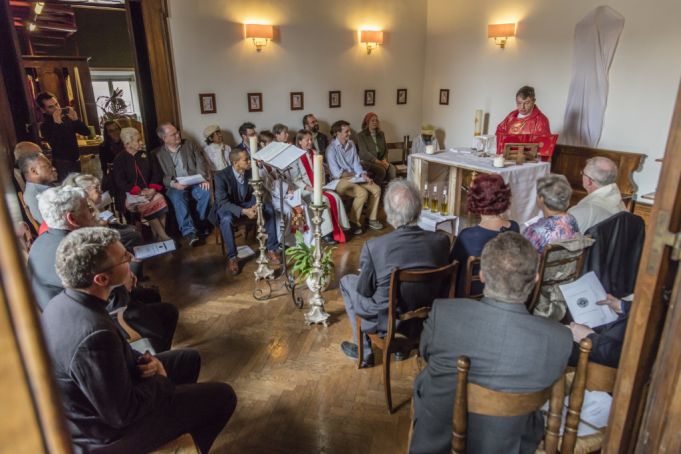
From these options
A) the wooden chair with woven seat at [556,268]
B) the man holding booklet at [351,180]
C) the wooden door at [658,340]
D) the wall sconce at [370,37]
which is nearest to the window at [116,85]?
the wall sconce at [370,37]

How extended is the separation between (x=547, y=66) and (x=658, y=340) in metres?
5.48

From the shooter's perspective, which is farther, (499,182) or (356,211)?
(356,211)

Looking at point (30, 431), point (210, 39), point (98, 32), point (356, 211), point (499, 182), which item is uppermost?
point (98, 32)

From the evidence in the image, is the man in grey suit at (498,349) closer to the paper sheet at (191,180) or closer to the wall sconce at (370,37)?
the paper sheet at (191,180)

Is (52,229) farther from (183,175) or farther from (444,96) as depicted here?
(444,96)

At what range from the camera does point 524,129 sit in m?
5.14

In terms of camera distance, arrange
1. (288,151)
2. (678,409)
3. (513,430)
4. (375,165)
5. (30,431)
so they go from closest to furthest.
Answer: (30,431), (678,409), (513,430), (288,151), (375,165)

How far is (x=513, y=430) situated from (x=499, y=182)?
1499mm

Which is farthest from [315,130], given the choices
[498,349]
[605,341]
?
[498,349]

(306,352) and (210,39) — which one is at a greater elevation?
(210,39)

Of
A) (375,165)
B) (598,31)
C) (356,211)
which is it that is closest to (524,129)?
(598,31)

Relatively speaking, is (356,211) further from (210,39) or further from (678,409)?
(678,409)

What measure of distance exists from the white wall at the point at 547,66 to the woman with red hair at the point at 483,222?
3408mm

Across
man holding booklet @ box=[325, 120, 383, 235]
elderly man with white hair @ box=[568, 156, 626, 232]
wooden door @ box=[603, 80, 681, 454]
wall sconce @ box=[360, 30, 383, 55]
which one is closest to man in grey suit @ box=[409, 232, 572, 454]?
wooden door @ box=[603, 80, 681, 454]
